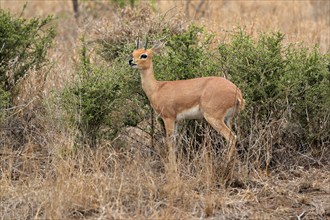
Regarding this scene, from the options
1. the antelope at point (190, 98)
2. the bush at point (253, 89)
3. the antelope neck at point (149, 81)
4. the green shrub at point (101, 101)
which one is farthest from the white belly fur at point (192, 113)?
the green shrub at point (101, 101)

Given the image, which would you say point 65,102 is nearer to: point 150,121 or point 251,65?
point 150,121

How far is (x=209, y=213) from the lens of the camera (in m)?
6.83

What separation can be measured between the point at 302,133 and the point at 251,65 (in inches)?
39.1

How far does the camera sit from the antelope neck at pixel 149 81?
8.38 metres

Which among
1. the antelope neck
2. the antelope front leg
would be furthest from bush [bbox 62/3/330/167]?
the antelope front leg

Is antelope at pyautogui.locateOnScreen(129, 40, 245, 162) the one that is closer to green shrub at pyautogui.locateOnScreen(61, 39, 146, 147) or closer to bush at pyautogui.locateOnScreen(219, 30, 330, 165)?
green shrub at pyautogui.locateOnScreen(61, 39, 146, 147)

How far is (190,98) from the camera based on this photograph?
7996 mm

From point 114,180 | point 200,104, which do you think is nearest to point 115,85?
point 200,104

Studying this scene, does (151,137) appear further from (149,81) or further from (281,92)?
(281,92)

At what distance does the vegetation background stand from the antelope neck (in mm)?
317

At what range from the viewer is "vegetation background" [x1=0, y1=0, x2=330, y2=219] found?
696 cm

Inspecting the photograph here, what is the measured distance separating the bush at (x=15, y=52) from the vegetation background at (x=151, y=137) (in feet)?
0.06

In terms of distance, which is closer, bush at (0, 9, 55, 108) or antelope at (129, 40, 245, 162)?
antelope at (129, 40, 245, 162)

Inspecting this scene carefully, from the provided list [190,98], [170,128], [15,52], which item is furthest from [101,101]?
[15,52]
